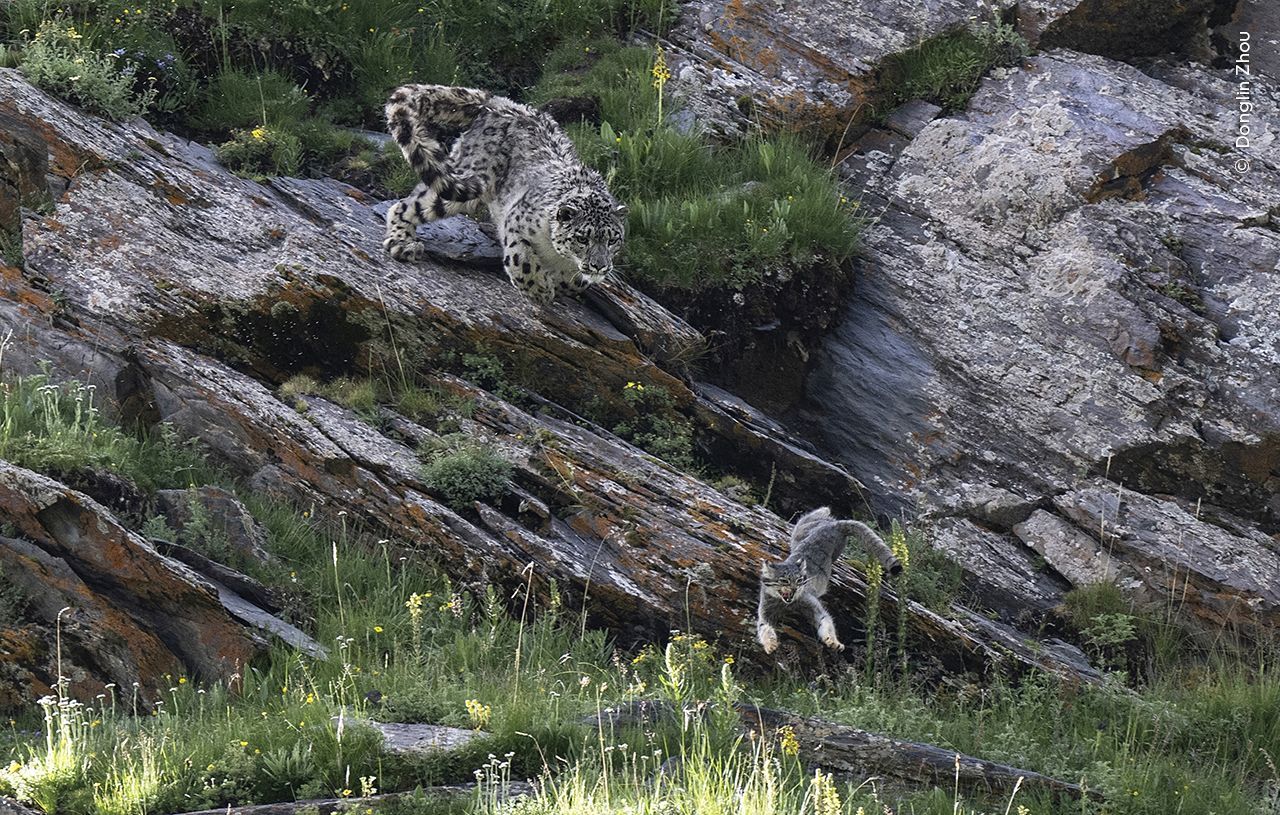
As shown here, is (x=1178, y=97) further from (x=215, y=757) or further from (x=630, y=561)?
(x=215, y=757)

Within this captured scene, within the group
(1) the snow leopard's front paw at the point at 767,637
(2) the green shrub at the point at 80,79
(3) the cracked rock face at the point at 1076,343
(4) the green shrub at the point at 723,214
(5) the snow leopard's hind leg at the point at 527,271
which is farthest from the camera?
(4) the green shrub at the point at 723,214

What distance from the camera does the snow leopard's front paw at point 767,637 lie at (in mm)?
10617

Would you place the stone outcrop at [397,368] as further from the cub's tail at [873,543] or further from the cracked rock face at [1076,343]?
the cracked rock face at [1076,343]

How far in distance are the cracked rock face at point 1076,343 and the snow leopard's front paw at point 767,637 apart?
323 cm

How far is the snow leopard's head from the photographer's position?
43.8 feet

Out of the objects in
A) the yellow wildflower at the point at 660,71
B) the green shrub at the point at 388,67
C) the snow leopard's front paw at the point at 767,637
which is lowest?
the snow leopard's front paw at the point at 767,637

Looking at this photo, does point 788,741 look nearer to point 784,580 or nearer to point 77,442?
point 784,580

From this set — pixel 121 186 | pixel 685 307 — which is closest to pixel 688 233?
pixel 685 307

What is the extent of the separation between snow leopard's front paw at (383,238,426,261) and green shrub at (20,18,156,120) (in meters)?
3.23

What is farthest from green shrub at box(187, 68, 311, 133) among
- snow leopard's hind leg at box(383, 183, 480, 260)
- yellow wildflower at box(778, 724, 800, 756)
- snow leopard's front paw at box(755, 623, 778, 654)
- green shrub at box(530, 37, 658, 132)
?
yellow wildflower at box(778, 724, 800, 756)

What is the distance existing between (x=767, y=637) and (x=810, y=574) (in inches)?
25.2

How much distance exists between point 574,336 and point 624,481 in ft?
6.66

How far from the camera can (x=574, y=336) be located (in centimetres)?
1356

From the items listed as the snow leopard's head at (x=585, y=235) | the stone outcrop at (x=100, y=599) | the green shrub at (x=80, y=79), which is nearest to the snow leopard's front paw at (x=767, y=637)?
the stone outcrop at (x=100, y=599)
